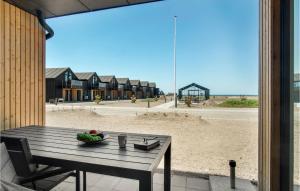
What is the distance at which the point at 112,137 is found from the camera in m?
1.93

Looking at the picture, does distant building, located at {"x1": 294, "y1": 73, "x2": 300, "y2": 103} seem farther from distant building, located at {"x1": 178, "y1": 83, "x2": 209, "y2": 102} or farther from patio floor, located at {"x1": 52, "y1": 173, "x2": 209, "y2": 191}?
distant building, located at {"x1": 178, "y1": 83, "x2": 209, "y2": 102}

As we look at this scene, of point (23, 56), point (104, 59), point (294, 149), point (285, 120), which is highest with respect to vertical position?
point (104, 59)

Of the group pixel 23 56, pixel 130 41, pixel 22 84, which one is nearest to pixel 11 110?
pixel 22 84

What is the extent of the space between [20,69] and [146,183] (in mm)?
2430

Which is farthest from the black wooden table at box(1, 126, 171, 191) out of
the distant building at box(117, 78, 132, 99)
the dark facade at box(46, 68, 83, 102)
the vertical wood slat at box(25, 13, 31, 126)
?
the dark facade at box(46, 68, 83, 102)

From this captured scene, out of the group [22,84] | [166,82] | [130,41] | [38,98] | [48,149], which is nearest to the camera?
[48,149]

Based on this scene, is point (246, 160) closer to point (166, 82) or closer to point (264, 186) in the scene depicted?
point (264, 186)

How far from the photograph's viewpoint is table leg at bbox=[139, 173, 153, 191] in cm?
106

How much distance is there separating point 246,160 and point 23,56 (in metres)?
3.99

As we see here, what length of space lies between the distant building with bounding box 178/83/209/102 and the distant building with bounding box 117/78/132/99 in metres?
5.07

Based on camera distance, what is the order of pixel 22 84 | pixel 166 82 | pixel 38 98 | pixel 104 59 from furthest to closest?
pixel 104 59 < pixel 166 82 < pixel 38 98 < pixel 22 84

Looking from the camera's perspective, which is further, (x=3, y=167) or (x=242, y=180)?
(x=242, y=180)

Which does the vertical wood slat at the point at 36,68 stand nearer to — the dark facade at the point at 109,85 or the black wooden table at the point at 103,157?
the black wooden table at the point at 103,157

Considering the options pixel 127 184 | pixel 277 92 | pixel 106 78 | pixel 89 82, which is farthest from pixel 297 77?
pixel 89 82
